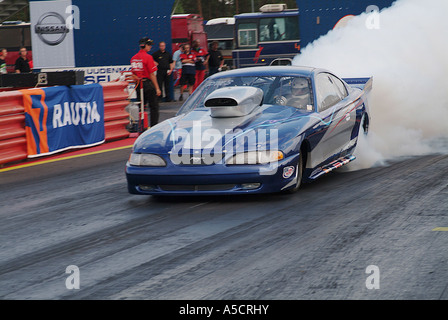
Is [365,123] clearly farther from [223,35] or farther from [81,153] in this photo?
[223,35]

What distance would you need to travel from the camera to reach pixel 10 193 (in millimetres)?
9164

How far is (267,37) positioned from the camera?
29.7 meters

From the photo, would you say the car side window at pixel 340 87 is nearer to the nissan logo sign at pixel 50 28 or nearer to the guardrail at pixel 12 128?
the guardrail at pixel 12 128

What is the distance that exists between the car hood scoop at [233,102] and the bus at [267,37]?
21.1m

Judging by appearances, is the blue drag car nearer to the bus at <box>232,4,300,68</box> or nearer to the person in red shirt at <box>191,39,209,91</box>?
the person in red shirt at <box>191,39,209,91</box>

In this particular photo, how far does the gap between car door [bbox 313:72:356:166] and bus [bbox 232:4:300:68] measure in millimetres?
19966

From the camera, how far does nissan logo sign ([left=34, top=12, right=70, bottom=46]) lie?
2317 centimetres

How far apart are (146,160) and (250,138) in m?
1.08

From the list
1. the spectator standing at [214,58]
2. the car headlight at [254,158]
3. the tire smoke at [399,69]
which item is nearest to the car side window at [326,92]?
the tire smoke at [399,69]

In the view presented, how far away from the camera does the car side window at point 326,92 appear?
8797mm

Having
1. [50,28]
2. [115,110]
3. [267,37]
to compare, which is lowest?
[115,110]
